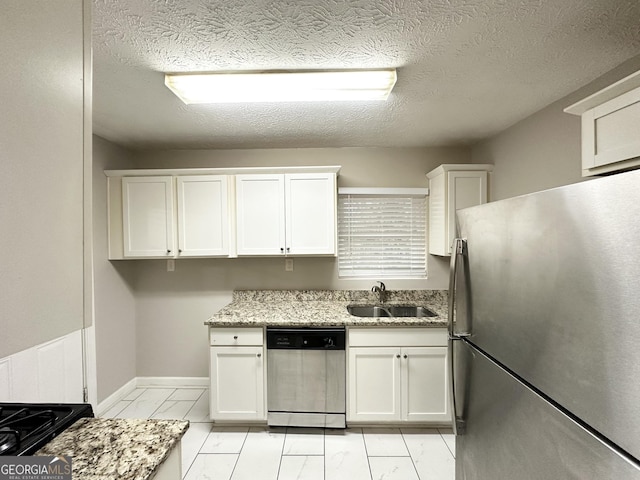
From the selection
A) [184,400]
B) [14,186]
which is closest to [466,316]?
[14,186]

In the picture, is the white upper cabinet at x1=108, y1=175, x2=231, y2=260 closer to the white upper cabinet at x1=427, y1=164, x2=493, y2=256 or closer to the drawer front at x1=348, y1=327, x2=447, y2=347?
the drawer front at x1=348, y1=327, x2=447, y2=347

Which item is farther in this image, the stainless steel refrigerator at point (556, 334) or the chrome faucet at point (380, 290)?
the chrome faucet at point (380, 290)

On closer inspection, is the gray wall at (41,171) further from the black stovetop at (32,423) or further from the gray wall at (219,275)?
the gray wall at (219,275)

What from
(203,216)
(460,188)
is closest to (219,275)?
(203,216)

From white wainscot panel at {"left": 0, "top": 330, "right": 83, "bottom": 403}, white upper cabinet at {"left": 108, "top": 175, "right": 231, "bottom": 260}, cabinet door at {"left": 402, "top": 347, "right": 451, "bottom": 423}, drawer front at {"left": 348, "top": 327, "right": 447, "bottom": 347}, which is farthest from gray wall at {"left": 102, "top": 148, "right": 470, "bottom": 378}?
white wainscot panel at {"left": 0, "top": 330, "right": 83, "bottom": 403}

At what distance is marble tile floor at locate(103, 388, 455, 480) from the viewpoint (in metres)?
2.03

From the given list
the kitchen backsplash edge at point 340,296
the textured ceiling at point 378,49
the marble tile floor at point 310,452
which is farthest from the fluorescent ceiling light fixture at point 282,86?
the marble tile floor at point 310,452

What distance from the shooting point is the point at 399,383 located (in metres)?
2.45

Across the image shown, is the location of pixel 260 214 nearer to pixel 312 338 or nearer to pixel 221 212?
pixel 221 212

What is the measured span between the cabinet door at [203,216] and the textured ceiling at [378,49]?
2.04ft

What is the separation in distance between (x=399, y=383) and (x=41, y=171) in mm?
2520

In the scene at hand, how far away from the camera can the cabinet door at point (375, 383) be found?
244 centimetres

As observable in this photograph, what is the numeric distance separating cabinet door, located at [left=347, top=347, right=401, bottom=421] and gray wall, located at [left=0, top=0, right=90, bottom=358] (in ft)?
6.93

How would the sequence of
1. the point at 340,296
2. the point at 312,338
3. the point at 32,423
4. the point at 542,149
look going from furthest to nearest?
the point at 340,296 → the point at 312,338 → the point at 542,149 → the point at 32,423
